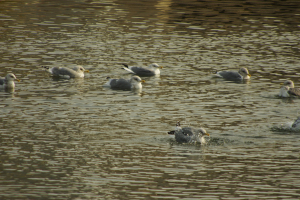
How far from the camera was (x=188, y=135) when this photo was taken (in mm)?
15531

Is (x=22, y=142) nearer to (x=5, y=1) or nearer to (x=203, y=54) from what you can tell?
(x=203, y=54)

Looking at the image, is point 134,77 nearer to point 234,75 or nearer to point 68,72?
point 68,72

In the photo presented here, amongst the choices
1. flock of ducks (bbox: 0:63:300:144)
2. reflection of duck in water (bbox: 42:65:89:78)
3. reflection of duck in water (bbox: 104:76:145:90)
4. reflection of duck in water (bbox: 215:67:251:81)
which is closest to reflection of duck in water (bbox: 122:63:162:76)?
flock of ducks (bbox: 0:63:300:144)

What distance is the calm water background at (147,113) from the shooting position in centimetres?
1236

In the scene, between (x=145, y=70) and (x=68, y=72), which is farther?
(x=145, y=70)

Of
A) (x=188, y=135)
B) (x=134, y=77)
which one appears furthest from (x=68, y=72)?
(x=188, y=135)

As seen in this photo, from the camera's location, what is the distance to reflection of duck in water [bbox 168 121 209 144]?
1539 centimetres

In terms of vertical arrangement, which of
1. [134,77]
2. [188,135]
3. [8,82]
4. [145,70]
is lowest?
[145,70]

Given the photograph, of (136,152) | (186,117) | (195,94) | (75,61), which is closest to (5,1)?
(75,61)

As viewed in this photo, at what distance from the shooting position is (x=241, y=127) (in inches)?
674

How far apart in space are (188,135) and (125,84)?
26.3ft

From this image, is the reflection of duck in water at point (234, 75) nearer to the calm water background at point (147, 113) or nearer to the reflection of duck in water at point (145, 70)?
the calm water background at point (147, 113)

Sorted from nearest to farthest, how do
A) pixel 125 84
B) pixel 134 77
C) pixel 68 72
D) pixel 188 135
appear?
pixel 188 135 → pixel 134 77 → pixel 125 84 → pixel 68 72

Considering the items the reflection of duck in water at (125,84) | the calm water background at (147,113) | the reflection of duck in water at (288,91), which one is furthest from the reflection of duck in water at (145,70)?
the reflection of duck in water at (288,91)
